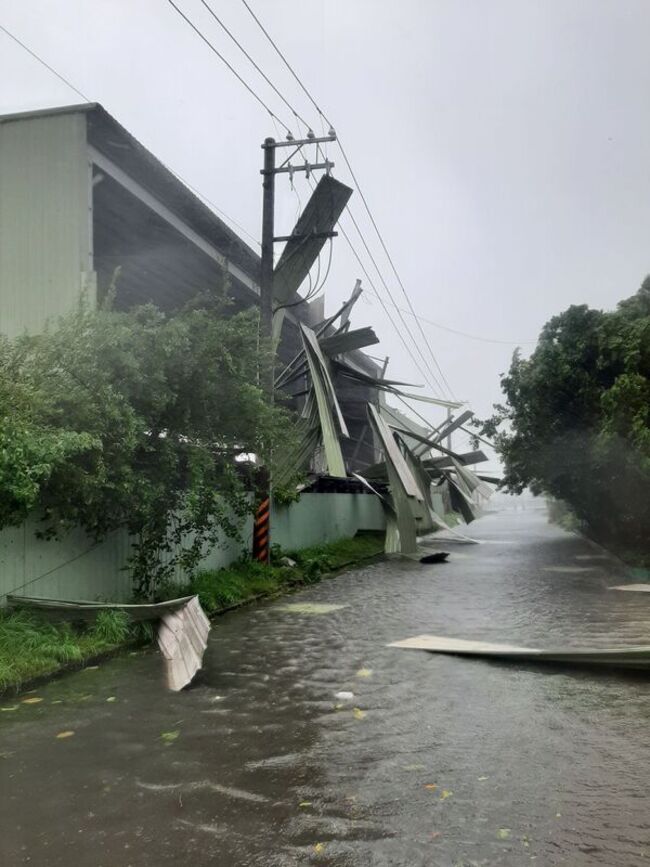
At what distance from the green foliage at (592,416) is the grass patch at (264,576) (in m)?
6.56

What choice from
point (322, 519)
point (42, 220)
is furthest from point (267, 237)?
point (322, 519)

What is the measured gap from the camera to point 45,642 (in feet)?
25.1

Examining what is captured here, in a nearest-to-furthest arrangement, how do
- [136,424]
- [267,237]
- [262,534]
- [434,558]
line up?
1. [136,424]
2. [262,534]
3. [267,237]
4. [434,558]

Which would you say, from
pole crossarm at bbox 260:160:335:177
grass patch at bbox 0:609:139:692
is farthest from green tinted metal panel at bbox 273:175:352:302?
grass patch at bbox 0:609:139:692

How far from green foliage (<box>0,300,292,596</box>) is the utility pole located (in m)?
2.86

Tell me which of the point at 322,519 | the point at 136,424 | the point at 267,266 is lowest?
the point at 322,519

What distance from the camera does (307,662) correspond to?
8.03 m

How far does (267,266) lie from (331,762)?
11934 millimetres

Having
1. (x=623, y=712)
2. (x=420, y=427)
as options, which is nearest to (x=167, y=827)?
(x=623, y=712)

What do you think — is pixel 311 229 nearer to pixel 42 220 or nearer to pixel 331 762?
pixel 42 220

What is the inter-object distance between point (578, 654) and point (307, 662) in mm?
2804

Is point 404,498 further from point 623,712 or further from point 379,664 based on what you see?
point 623,712

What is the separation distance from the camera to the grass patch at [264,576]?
39.2ft

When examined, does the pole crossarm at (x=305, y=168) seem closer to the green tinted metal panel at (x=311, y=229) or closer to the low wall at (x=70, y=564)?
the green tinted metal panel at (x=311, y=229)
